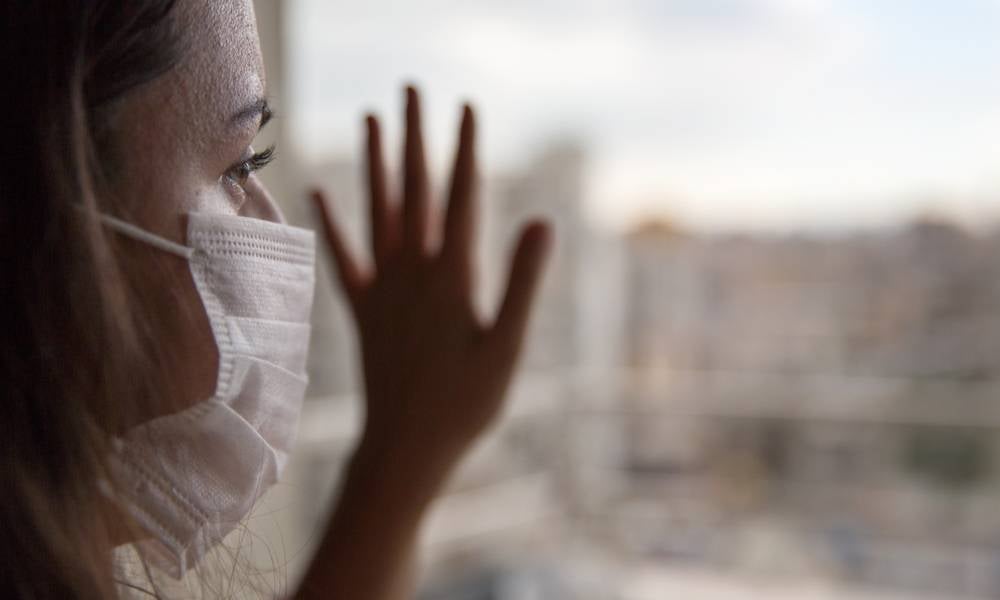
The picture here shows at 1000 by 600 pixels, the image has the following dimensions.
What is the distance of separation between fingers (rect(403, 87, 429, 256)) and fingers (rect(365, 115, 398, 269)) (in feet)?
0.07

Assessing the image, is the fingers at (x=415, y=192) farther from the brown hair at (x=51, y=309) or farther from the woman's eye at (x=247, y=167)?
the brown hair at (x=51, y=309)

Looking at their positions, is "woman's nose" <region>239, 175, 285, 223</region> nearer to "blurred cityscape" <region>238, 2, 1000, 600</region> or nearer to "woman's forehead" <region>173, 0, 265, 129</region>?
"woman's forehead" <region>173, 0, 265, 129</region>

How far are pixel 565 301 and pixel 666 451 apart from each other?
2.32 ft

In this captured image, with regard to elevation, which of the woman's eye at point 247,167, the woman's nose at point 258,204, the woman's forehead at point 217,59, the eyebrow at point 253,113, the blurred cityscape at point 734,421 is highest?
the woman's forehead at point 217,59

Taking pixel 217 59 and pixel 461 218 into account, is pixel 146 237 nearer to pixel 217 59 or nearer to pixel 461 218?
pixel 217 59

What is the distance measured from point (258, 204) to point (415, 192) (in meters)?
0.23

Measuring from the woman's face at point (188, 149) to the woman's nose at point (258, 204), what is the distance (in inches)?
1.1

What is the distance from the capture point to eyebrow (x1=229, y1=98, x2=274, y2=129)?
0.50m

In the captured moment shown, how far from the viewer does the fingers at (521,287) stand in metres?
0.75

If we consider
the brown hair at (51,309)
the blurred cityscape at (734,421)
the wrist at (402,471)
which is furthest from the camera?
the blurred cityscape at (734,421)

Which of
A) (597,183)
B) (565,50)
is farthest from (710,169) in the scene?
(565,50)

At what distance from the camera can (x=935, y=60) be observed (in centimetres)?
263

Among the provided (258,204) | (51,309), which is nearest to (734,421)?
(258,204)

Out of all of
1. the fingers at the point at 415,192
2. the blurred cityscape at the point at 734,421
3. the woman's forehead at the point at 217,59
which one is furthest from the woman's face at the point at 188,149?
the blurred cityscape at the point at 734,421
